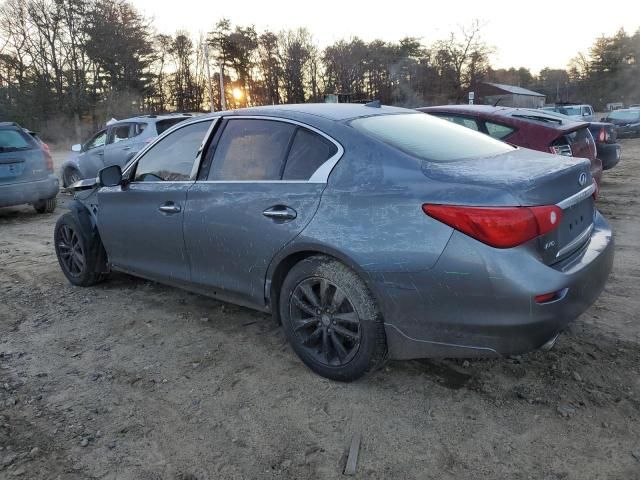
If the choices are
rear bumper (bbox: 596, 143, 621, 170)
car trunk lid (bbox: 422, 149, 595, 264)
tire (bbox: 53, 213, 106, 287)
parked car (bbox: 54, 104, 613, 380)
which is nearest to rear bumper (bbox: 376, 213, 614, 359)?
parked car (bbox: 54, 104, 613, 380)

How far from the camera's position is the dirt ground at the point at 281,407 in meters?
2.35

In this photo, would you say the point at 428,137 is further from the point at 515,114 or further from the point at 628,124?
the point at 628,124

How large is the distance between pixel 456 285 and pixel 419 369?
0.89 m

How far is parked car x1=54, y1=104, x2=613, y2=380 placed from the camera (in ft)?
7.88

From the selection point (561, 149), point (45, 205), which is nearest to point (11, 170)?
point (45, 205)

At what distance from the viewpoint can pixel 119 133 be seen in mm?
10297

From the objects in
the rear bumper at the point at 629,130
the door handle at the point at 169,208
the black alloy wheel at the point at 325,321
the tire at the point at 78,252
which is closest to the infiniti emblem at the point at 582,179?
the black alloy wheel at the point at 325,321

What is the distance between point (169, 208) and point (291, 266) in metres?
1.20

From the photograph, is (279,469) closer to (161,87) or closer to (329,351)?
(329,351)

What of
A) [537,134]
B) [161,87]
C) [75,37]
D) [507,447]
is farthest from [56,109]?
[507,447]

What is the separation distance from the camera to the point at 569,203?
265 cm

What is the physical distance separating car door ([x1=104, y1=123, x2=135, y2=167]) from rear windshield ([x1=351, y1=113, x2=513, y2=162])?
764 cm

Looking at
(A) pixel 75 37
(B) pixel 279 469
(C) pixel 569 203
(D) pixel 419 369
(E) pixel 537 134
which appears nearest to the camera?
(B) pixel 279 469

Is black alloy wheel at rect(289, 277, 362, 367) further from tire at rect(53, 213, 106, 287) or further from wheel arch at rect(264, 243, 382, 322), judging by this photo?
tire at rect(53, 213, 106, 287)
